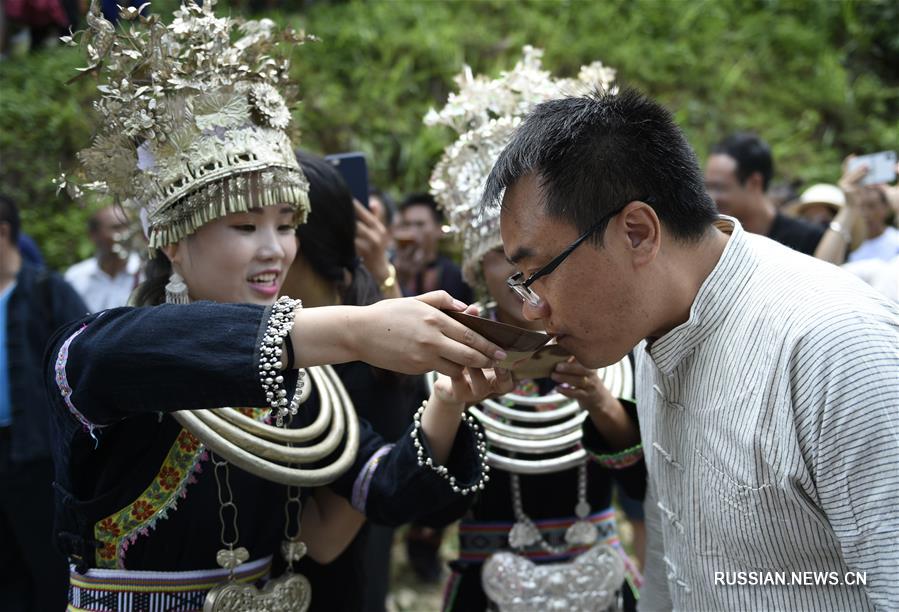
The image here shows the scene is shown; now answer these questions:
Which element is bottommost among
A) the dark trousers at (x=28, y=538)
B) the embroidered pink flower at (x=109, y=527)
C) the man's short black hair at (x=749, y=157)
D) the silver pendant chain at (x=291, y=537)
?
the dark trousers at (x=28, y=538)

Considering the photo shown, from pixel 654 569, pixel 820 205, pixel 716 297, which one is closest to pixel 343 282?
pixel 654 569

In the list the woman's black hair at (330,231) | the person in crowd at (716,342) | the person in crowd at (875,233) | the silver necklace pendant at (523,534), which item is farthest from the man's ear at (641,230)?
the person in crowd at (875,233)

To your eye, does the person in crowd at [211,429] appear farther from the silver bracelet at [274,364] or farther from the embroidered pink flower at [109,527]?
the silver bracelet at [274,364]

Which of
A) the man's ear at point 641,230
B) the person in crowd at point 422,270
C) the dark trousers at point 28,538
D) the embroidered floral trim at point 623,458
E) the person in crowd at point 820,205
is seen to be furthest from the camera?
the person in crowd at point 820,205

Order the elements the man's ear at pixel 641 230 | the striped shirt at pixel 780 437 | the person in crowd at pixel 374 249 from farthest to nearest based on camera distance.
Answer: the person in crowd at pixel 374 249, the man's ear at pixel 641 230, the striped shirt at pixel 780 437

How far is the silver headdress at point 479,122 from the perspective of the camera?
119 inches

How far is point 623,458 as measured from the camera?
263 centimetres

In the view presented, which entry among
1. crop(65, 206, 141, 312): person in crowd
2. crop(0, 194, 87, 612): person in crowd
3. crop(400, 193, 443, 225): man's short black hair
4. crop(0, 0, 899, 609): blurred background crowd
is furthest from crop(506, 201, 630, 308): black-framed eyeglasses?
crop(65, 206, 141, 312): person in crowd

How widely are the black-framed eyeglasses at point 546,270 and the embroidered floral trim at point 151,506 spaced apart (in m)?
0.94

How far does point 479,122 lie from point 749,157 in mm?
3445

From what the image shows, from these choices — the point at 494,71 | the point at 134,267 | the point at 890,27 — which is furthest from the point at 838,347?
the point at 890,27

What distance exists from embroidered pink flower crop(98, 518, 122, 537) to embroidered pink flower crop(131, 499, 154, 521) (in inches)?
2.1

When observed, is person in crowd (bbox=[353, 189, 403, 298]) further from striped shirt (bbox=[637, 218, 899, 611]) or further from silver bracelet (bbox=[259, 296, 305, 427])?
silver bracelet (bbox=[259, 296, 305, 427])

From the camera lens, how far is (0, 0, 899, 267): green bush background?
343 inches
